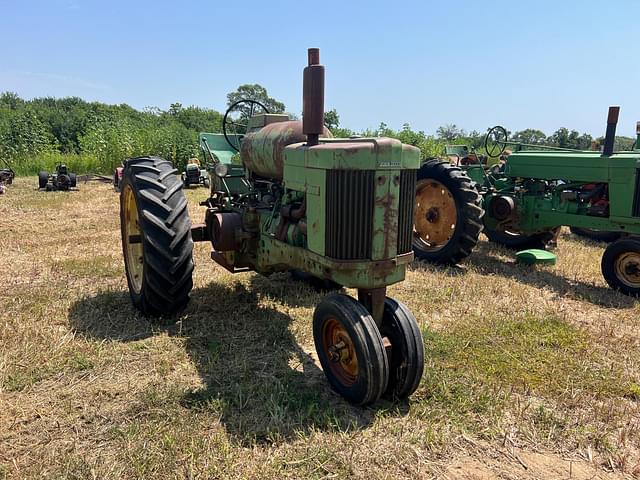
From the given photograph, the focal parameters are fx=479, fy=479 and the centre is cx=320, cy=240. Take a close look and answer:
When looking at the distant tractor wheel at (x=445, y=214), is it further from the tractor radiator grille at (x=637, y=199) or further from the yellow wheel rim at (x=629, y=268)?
the tractor radiator grille at (x=637, y=199)

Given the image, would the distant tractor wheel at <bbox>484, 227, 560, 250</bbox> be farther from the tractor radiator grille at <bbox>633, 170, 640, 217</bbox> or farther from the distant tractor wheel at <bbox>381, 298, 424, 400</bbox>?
the distant tractor wheel at <bbox>381, 298, 424, 400</bbox>

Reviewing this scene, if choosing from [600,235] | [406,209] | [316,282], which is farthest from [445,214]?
[600,235]

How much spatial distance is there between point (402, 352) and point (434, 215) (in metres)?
3.94

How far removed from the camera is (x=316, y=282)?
16.0ft

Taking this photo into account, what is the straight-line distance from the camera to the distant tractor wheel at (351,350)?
2.57 metres

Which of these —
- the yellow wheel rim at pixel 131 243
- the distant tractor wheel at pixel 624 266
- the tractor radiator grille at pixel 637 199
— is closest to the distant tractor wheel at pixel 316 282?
the yellow wheel rim at pixel 131 243

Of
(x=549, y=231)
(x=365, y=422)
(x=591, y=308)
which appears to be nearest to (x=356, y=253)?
(x=365, y=422)

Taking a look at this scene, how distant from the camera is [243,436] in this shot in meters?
2.46

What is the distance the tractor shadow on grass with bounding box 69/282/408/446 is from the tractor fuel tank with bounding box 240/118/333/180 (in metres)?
1.24

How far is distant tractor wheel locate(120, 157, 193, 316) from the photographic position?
144 inches

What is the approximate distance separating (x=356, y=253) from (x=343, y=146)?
62cm

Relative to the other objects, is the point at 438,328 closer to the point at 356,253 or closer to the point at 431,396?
the point at 431,396

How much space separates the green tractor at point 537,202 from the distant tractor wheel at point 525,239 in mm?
15

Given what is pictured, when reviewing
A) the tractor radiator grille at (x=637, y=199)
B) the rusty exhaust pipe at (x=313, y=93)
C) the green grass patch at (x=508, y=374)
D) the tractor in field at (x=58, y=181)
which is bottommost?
the green grass patch at (x=508, y=374)
